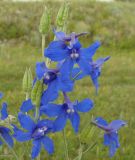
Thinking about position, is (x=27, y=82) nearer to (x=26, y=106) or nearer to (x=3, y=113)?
(x=26, y=106)

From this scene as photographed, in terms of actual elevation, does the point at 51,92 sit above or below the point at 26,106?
above

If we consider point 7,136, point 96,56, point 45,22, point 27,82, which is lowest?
point 96,56

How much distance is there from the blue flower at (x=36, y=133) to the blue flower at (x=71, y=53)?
0.30 m

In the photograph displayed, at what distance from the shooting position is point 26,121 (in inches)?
102

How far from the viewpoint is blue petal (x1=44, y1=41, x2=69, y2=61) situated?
2.41m

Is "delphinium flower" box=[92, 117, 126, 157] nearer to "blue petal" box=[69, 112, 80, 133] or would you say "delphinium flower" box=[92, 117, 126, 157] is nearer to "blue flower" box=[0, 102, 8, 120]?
"blue petal" box=[69, 112, 80, 133]

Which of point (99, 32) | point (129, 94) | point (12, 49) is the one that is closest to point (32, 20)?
point (99, 32)

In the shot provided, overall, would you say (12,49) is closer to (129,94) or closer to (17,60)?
(17,60)

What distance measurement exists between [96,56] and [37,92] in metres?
13.9

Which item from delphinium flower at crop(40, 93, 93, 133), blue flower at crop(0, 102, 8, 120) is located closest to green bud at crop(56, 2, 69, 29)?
delphinium flower at crop(40, 93, 93, 133)

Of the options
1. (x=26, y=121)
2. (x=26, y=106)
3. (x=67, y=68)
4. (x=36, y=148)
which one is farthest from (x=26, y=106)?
(x=67, y=68)

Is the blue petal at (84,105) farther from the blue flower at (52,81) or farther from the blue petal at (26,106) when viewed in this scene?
the blue petal at (26,106)

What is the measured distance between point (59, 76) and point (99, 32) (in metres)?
17.1

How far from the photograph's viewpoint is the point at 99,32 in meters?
19.4
